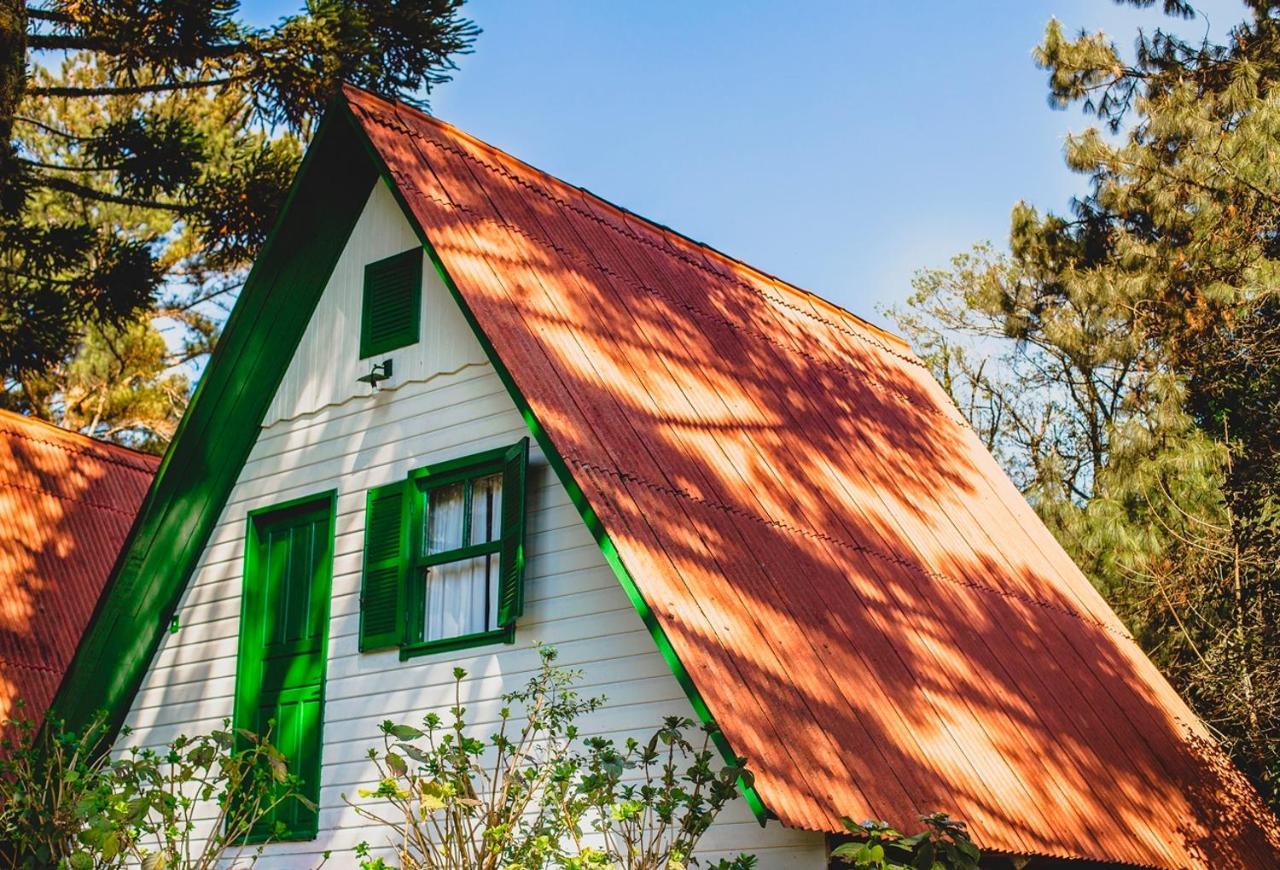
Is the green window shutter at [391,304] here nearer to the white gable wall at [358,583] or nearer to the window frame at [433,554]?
the white gable wall at [358,583]

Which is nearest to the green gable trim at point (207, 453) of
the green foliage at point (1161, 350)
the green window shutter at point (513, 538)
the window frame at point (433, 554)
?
the window frame at point (433, 554)

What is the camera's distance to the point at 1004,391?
29766 mm

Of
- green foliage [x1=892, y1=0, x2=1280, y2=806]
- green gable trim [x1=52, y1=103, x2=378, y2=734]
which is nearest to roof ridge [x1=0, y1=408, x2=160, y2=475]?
green gable trim [x1=52, y1=103, x2=378, y2=734]

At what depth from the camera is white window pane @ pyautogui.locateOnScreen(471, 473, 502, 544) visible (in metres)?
10.0

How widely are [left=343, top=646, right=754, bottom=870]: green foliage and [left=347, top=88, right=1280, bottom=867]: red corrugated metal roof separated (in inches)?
24.6

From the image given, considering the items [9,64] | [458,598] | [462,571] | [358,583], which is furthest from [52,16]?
[458,598]

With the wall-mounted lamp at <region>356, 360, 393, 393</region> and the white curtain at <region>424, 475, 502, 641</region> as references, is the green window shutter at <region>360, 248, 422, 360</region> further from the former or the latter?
the white curtain at <region>424, 475, 502, 641</region>

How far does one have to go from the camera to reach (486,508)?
10102 millimetres

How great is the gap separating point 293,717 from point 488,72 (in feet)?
29.6

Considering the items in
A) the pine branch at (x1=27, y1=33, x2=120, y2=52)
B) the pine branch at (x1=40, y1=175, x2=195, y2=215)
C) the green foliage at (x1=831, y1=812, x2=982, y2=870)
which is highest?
the pine branch at (x1=27, y1=33, x2=120, y2=52)

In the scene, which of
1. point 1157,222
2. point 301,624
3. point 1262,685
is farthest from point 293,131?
point 1157,222

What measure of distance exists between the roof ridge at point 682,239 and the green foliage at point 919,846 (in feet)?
22.2

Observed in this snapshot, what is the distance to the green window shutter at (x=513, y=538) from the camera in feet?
30.8

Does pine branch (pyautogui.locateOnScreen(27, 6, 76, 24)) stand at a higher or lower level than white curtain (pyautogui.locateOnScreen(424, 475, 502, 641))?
higher
